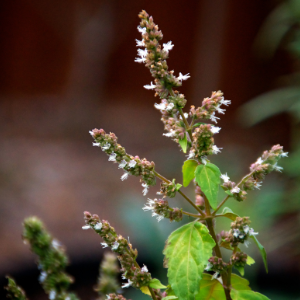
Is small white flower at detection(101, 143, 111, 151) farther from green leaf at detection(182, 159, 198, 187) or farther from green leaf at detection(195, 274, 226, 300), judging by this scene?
green leaf at detection(195, 274, 226, 300)

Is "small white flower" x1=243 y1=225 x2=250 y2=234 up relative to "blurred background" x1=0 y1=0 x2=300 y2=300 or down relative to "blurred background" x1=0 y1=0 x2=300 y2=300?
down

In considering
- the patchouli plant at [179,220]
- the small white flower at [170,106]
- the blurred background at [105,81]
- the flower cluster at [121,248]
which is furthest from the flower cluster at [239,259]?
the blurred background at [105,81]

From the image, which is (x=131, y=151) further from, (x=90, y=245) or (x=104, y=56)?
(x=90, y=245)

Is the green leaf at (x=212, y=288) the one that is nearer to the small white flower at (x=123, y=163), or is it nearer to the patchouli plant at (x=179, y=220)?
the patchouli plant at (x=179, y=220)

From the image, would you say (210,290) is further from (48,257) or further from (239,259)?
(48,257)

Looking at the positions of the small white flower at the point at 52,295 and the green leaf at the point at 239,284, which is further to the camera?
the green leaf at the point at 239,284

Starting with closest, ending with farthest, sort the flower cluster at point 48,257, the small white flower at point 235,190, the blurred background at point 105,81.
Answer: the flower cluster at point 48,257 < the small white flower at point 235,190 < the blurred background at point 105,81

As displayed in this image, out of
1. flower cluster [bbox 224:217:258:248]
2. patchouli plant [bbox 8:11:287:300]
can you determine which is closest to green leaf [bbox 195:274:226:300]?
patchouli plant [bbox 8:11:287:300]
